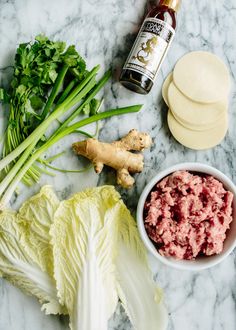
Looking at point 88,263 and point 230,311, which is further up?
point 88,263

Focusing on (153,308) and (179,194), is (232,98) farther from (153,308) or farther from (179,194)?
(153,308)

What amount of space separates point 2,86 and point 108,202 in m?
0.51

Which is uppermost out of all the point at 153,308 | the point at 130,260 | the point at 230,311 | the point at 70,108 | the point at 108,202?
the point at 70,108

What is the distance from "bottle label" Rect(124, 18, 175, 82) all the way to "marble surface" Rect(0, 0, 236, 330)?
0.11 meters

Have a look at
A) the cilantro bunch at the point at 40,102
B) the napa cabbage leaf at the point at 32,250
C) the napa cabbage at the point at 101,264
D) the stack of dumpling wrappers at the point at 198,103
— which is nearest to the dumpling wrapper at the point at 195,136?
the stack of dumpling wrappers at the point at 198,103

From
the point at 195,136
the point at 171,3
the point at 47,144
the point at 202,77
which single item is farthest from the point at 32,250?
the point at 171,3

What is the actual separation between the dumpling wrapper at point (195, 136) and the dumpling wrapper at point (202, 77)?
96 mm

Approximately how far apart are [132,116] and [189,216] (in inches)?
16.3

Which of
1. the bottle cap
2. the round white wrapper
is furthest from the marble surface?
the bottle cap

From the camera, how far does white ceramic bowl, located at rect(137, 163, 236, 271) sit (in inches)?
67.1

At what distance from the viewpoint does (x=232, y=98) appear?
1928 mm

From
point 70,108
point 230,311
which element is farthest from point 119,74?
point 230,311

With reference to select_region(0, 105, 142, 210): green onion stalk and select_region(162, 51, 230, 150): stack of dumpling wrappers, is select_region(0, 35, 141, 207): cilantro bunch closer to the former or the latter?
select_region(0, 105, 142, 210): green onion stalk

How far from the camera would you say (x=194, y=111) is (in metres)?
1.86
